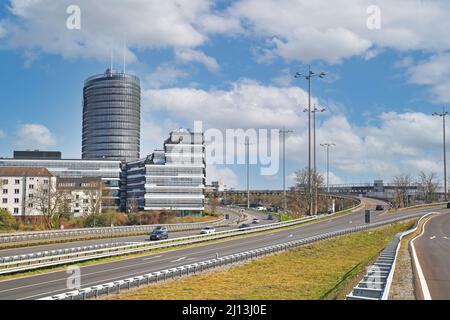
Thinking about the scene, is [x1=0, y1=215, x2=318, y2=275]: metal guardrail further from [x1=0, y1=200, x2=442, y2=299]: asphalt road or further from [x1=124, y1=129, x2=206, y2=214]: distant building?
[x1=124, y1=129, x2=206, y2=214]: distant building

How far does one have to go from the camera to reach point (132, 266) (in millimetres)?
36031

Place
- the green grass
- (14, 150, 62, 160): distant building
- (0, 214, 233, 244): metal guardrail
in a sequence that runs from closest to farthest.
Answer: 1. the green grass
2. (0, 214, 233, 244): metal guardrail
3. (14, 150, 62, 160): distant building

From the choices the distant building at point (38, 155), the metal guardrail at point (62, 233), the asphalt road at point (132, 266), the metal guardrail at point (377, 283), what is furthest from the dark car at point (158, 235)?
the distant building at point (38, 155)

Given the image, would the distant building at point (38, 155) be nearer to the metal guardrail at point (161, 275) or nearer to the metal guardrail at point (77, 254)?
the metal guardrail at point (77, 254)

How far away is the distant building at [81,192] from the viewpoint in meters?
112

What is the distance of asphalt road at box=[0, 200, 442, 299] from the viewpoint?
2638 cm

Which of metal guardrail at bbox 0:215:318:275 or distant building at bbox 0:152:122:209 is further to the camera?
distant building at bbox 0:152:122:209

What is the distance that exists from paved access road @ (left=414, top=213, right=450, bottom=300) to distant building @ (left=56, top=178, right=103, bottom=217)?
67.5m

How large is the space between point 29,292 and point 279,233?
138ft

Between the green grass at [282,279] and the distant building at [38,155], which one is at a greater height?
the distant building at [38,155]

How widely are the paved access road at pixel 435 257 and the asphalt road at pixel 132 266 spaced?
14330mm

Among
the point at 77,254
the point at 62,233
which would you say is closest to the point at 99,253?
the point at 77,254

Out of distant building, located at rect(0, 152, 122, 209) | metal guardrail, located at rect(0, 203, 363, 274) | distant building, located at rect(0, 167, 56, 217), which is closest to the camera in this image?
metal guardrail, located at rect(0, 203, 363, 274)

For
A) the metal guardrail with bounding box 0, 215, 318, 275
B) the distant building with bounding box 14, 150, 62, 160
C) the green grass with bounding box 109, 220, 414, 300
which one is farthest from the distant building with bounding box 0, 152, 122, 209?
the green grass with bounding box 109, 220, 414, 300
